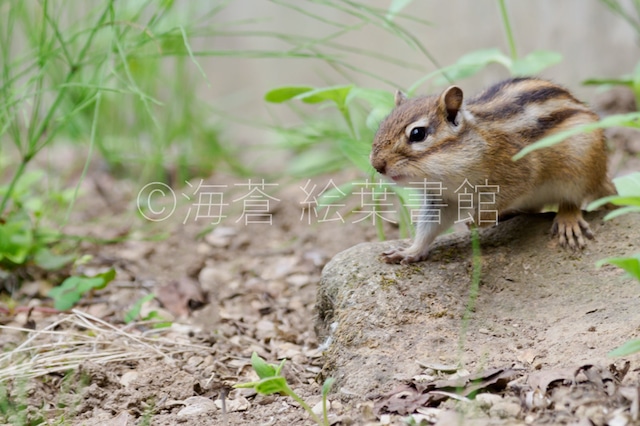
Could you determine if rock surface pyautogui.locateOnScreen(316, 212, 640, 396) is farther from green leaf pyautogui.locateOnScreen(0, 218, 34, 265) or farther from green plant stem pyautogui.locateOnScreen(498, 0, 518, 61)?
green leaf pyautogui.locateOnScreen(0, 218, 34, 265)

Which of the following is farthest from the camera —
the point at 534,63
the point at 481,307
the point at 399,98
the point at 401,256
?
the point at 534,63

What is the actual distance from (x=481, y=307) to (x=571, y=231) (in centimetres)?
54

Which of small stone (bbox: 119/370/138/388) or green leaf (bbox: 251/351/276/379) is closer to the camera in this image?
green leaf (bbox: 251/351/276/379)

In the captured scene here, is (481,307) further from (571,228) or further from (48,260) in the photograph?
(48,260)

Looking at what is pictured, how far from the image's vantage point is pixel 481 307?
2.70 metres

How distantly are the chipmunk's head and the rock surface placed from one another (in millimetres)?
340

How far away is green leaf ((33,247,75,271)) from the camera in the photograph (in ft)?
12.2

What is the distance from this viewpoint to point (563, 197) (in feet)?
10.3

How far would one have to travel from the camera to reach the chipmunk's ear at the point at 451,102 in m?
2.95

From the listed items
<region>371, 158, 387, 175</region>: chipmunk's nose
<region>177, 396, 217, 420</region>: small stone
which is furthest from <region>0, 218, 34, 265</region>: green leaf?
<region>371, 158, 387, 175</region>: chipmunk's nose

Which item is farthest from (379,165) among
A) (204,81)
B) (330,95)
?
(204,81)

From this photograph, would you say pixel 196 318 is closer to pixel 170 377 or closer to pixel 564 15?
pixel 170 377

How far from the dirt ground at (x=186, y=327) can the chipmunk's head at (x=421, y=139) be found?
2.26 ft

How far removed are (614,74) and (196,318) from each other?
3.85m
